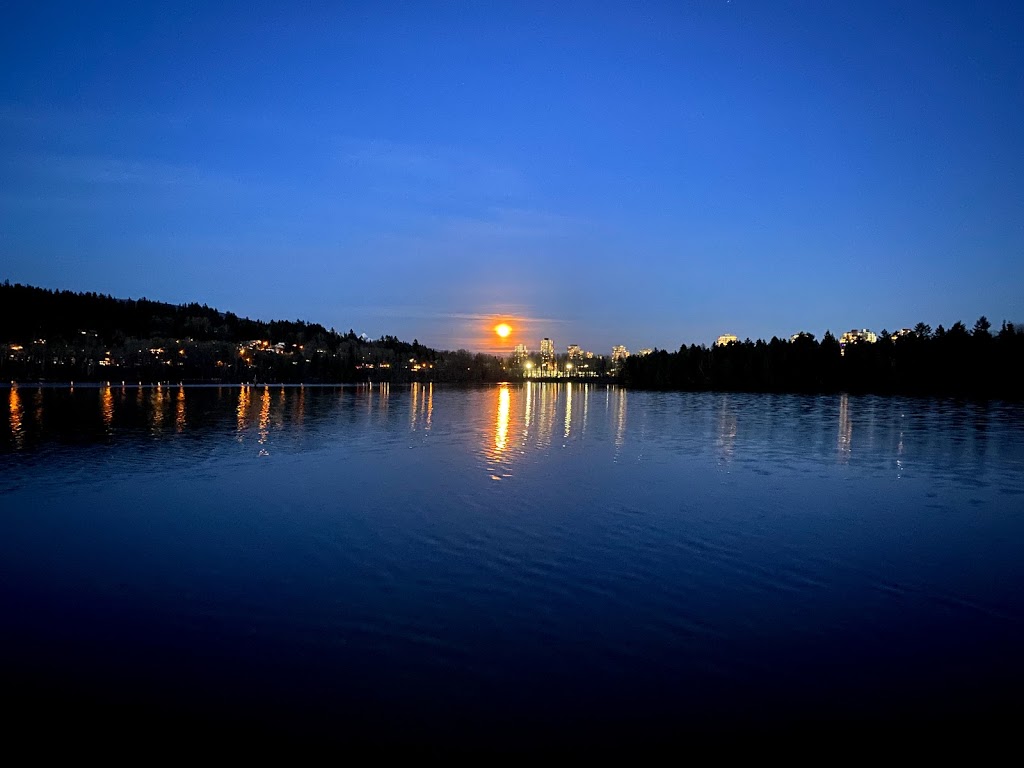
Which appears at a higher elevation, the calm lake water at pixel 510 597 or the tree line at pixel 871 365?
the tree line at pixel 871 365

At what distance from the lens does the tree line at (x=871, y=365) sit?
12319 centimetres

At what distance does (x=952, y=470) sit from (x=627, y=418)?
1410 inches

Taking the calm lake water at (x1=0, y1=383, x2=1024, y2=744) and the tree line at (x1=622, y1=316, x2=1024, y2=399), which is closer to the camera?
the calm lake water at (x1=0, y1=383, x2=1024, y2=744)

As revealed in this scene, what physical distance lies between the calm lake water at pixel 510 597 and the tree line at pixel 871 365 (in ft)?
366

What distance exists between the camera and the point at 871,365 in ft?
452

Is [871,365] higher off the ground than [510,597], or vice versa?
[871,365]

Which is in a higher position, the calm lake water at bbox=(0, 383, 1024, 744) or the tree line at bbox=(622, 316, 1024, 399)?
the tree line at bbox=(622, 316, 1024, 399)

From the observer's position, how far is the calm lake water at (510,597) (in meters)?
8.76

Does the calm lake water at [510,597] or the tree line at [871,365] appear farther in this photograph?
the tree line at [871,365]

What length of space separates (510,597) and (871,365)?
143m

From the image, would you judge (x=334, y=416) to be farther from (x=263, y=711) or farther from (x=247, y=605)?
(x=263, y=711)

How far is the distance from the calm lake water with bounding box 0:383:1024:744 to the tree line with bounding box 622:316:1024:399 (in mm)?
111462

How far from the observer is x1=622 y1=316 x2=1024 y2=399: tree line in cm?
12319

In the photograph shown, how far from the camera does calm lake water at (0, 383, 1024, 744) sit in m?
8.76
